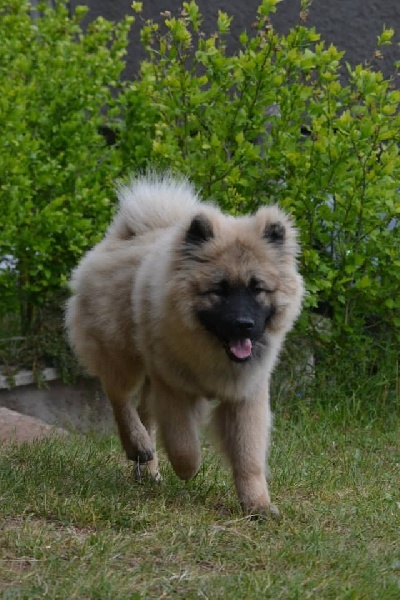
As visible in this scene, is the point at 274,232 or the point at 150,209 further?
the point at 150,209

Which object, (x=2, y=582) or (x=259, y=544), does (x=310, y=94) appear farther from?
(x=2, y=582)

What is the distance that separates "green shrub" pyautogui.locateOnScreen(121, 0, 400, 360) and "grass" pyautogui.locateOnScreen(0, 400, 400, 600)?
5.61ft

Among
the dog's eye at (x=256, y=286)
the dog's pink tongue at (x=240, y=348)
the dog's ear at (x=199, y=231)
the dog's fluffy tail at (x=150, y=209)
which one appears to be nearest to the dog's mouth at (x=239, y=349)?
the dog's pink tongue at (x=240, y=348)

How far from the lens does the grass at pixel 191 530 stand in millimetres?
4074

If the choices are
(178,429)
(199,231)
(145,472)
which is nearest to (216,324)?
(199,231)

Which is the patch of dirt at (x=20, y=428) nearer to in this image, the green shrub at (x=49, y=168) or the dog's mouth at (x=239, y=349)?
the green shrub at (x=49, y=168)

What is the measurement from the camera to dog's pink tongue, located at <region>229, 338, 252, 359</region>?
207 inches

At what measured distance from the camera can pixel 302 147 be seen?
26.3 ft

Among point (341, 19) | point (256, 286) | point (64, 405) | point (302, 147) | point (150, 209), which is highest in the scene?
point (341, 19)

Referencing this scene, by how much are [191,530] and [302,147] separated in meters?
3.97

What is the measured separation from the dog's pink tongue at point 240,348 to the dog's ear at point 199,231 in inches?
20.3

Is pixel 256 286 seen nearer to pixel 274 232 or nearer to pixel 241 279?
pixel 241 279

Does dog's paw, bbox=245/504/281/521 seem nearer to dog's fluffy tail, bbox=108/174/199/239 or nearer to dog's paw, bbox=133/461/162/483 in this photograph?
dog's paw, bbox=133/461/162/483

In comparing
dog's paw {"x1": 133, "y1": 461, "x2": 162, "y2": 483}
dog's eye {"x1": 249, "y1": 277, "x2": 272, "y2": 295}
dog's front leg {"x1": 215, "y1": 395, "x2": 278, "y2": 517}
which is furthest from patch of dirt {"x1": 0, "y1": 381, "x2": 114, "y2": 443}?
dog's eye {"x1": 249, "y1": 277, "x2": 272, "y2": 295}
